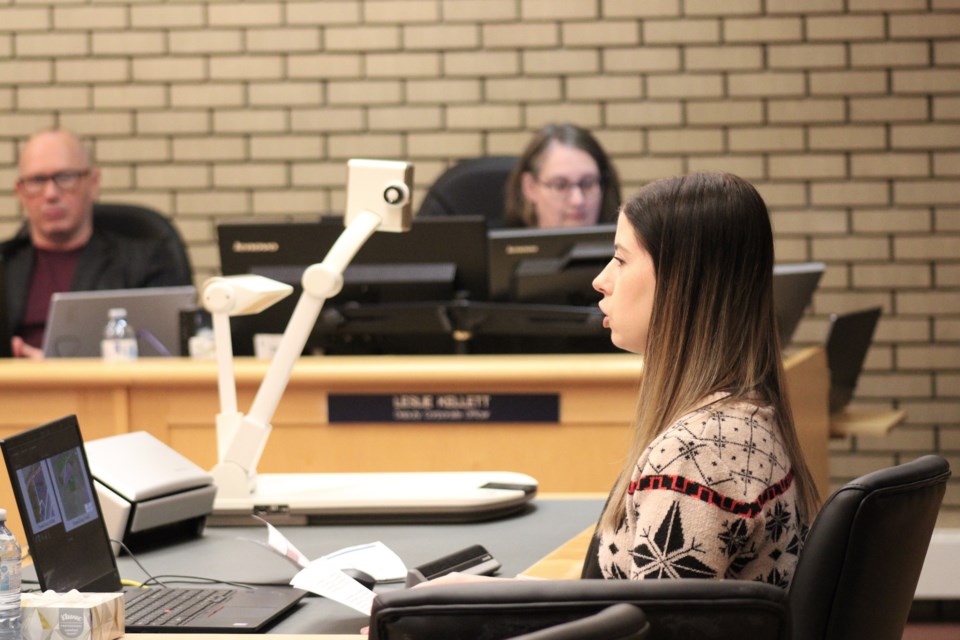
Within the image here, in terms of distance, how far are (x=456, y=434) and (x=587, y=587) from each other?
6.04 feet

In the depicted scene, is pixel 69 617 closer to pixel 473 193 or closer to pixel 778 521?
pixel 778 521

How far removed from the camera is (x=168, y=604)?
1715 mm

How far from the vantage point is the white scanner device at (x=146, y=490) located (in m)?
2.07

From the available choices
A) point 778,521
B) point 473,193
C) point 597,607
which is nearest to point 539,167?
point 473,193

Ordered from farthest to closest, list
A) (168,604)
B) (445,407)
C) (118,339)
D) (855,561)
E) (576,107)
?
1. (576,107)
2. (118,339)
3. (445,407)
4. (168,604)
5. (855,561)

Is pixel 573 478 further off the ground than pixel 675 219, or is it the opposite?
pixel 675 219

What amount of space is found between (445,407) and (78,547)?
1.30 m

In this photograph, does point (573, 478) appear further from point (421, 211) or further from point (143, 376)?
point (421, 211)

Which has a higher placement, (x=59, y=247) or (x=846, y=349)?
(x=59, y=247)

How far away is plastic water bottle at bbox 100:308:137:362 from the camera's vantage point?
3533 millimetres

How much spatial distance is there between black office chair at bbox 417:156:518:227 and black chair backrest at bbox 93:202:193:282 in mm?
890

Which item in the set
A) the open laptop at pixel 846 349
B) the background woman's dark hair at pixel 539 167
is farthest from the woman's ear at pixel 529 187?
the open laptop at pixel 846 349

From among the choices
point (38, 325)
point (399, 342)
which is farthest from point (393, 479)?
point (38, 325)

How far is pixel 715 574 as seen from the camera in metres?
1.45
